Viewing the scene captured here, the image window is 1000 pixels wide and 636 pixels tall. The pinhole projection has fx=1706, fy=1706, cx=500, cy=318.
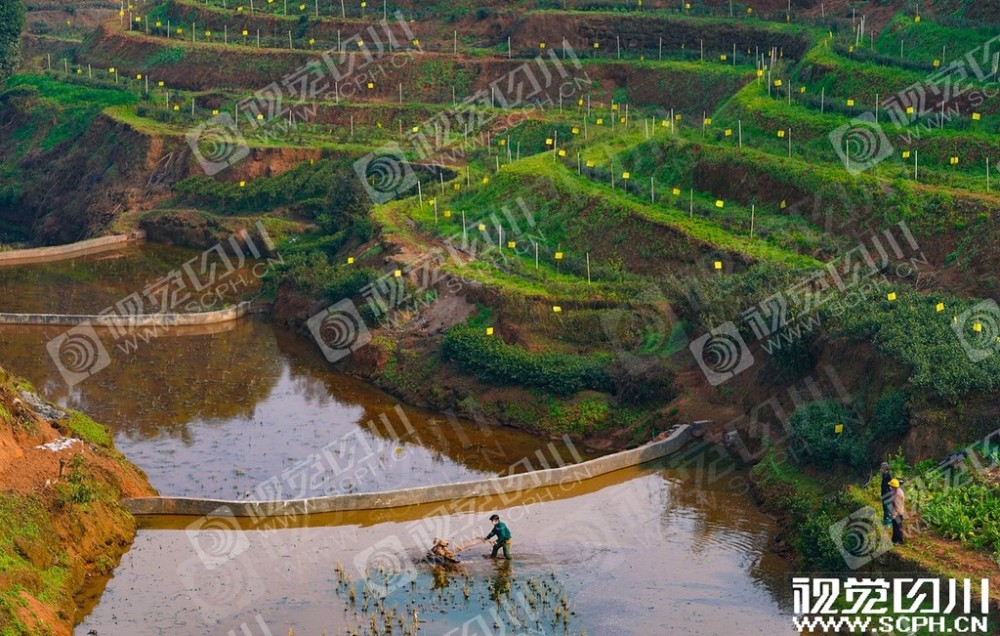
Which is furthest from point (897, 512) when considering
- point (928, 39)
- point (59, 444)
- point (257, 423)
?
point (928, 39)

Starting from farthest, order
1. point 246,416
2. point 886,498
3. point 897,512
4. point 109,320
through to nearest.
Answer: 1. point 109,320
2. point 246,416
3. point 886,498
4. point 897,512

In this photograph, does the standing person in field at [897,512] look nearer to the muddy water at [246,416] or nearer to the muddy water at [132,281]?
the muddy water at [246,416]

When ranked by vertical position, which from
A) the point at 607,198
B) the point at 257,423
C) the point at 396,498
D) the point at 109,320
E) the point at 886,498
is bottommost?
the point at 886,498

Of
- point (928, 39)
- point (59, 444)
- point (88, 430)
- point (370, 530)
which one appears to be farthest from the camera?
point (928, 39)

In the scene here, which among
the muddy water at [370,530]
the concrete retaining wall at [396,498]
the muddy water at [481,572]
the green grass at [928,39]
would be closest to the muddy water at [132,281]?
the muddy water at [370,530]

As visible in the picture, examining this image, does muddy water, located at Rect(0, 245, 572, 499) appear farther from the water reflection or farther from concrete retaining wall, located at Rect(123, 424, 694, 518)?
concrete retaining wall, located at Rect(123, 424, 694, 518)

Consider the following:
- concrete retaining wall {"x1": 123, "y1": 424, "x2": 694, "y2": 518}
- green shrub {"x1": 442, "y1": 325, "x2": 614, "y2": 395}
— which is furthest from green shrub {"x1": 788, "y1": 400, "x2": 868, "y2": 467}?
green shrub {"x1": 442, "y1": 325, "x2": 614, "y2": 395}

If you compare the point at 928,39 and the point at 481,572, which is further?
the point at 928,39

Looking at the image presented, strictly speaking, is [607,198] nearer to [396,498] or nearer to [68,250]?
[396,498]
